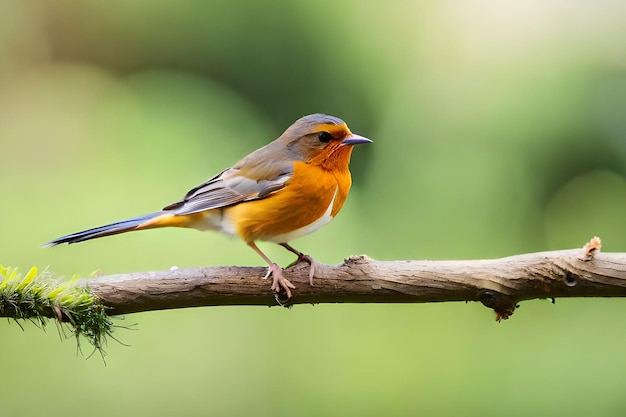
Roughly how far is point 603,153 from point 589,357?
1.05m

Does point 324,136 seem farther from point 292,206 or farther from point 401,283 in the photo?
point 401,283

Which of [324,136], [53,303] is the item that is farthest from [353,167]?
[53,303]

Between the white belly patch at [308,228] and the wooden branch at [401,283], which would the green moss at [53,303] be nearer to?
the wooden branch at [401,283]

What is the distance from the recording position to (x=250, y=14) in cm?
414

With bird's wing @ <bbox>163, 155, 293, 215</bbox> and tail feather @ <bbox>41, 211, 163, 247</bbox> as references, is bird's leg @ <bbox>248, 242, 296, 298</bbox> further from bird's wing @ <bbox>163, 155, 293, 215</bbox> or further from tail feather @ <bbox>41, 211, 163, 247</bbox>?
tail feather @ <bbox>41, 211, 163, 247</bbox>

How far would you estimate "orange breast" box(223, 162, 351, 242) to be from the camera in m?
2.36

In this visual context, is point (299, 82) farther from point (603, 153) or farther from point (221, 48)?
point (603, 153)

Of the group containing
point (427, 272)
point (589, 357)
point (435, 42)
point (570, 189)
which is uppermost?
point (435, 42)

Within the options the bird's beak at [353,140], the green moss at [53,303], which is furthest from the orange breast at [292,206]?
the green moss at [53,303]

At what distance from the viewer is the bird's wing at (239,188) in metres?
2.43

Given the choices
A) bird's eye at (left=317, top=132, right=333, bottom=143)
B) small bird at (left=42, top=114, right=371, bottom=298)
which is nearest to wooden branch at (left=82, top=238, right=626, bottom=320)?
small bird at (left=42, top=114, right=371, bottom=298)

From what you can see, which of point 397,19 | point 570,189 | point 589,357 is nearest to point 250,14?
point 397,19

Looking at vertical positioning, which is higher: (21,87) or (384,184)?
(21,87)

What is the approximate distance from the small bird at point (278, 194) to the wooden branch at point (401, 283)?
0.84ft
